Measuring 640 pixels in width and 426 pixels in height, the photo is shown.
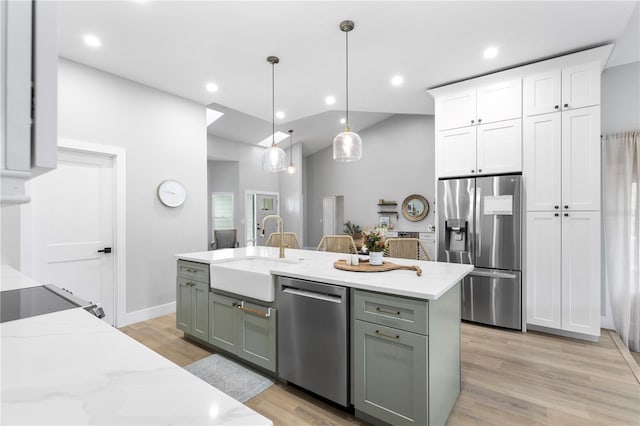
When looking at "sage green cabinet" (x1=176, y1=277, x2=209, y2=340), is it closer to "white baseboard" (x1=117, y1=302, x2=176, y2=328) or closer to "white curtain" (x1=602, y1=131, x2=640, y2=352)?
"white baseboard" (x1=117, y1=302, x2=176, y2=328)

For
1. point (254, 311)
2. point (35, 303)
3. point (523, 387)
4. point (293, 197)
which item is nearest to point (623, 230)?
point (523, 387)

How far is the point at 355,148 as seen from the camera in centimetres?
274

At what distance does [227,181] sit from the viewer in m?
7.98

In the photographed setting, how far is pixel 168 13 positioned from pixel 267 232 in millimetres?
6655

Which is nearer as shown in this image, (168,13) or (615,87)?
(168,13)

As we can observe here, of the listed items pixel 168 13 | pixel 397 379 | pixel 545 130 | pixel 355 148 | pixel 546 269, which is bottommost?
pixel 397 379

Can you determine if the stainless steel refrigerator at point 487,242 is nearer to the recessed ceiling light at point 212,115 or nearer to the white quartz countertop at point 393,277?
the white quartz countertop at point 393,277

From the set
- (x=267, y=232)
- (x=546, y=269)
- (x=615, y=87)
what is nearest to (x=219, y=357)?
(x=546, y=269)

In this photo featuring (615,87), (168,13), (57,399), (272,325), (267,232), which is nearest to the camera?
(57,399)

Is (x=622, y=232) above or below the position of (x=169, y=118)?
below

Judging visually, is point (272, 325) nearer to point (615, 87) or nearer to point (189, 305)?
point (189, 305)

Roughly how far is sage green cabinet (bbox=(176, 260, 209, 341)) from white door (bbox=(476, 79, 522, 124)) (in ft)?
11.2

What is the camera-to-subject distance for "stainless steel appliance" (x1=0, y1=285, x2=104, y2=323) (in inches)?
42.2

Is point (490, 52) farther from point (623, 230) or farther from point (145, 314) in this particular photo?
point (145, 314)
